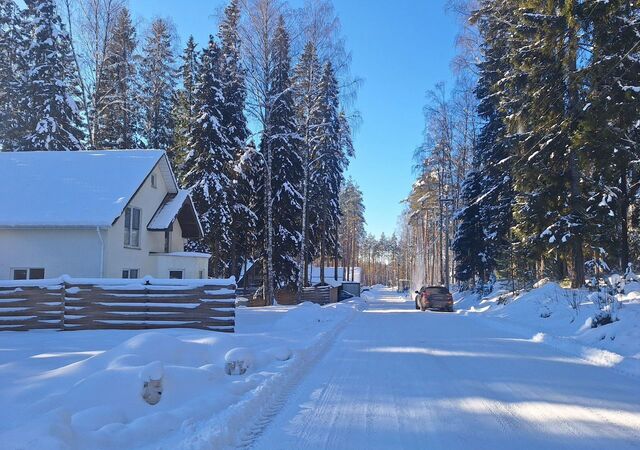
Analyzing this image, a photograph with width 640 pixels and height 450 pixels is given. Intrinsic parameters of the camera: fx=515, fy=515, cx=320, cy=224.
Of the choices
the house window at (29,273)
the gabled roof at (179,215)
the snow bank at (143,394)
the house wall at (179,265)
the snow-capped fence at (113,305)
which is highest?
the gabled roof at (179,215)

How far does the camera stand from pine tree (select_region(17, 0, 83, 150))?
97.7ft

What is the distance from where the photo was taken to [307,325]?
15.9 metres

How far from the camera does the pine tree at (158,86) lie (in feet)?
118

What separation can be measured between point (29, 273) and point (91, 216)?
361 cm

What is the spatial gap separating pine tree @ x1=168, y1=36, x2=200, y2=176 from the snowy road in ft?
87.9

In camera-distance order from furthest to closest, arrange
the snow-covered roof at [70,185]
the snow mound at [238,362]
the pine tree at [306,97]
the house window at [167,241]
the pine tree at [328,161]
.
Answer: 1. the pine tree at [328,161]
2. the pine tree at [306,97]
3. the house window at [167,241]
4. the snow-covered roof at [70,185]
5. the snow mound at [238,362]

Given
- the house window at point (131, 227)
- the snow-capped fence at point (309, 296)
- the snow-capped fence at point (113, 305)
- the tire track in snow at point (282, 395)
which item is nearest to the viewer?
the tire track in snow at point (282, 395)

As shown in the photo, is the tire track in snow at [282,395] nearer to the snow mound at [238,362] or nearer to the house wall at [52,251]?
the snow mound at [238,362]

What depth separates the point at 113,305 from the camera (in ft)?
A: 48.5

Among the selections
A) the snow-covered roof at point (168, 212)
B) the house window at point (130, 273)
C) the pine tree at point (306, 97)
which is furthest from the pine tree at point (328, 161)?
the house window at point (130, 273)

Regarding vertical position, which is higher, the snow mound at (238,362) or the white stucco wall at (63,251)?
the white stucco wall at (63,251)

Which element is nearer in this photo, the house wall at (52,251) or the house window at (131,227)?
the house wall at (52,251)

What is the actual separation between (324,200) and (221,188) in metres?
11.1

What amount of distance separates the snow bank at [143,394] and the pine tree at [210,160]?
19.5m
